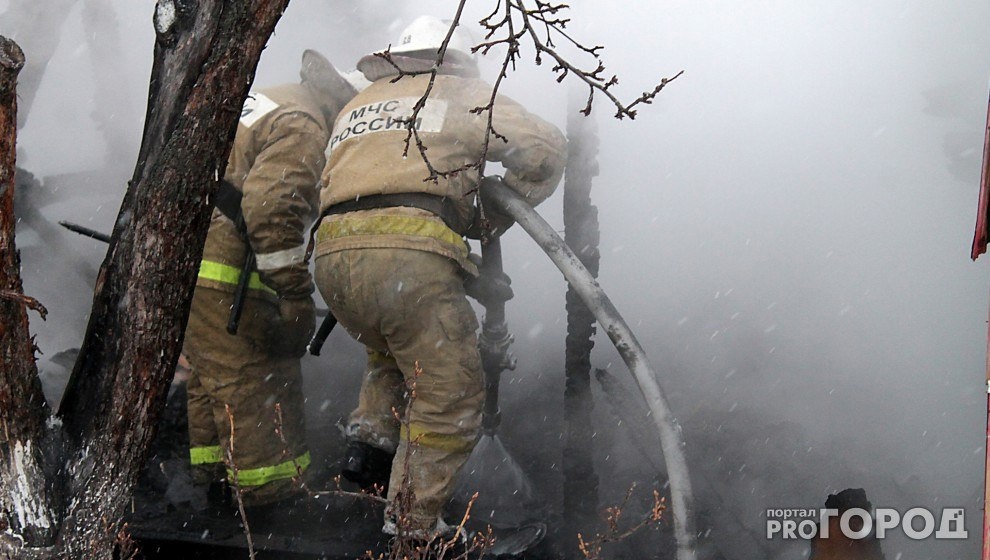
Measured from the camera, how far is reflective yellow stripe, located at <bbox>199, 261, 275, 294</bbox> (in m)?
3.76

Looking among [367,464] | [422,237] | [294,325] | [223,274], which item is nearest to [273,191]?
[223,274]

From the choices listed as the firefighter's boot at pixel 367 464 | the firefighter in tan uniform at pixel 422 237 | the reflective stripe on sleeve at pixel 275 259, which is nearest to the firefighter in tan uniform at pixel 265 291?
the reflective stripe on sleeve at pixel 275 259

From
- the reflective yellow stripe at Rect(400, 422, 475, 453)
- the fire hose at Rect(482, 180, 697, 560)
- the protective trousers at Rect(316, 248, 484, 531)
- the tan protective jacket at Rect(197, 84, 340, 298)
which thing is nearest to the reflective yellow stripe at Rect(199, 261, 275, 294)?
the tan protective jacket at Rect(197, 84, 340, 298)

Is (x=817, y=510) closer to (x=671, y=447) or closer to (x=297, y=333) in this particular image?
(x=671, y=447)

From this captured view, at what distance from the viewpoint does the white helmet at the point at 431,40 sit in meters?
3.49

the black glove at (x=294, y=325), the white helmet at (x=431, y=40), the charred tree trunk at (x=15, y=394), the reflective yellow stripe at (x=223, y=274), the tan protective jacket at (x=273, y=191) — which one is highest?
the white helmet at (x=431, y=40)

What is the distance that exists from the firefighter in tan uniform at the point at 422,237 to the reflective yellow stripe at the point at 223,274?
1.75 feet

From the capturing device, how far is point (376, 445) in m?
3.59

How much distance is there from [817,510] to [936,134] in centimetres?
246

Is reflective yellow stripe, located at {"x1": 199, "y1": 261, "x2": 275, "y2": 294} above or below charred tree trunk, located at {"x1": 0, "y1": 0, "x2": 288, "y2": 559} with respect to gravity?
above

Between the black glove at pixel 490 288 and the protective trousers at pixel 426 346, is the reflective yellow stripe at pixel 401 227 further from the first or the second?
the black glove at pixel 490 288

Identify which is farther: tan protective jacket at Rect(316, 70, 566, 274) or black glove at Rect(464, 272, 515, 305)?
black glove at Rect(464, 272, 515, 305)
